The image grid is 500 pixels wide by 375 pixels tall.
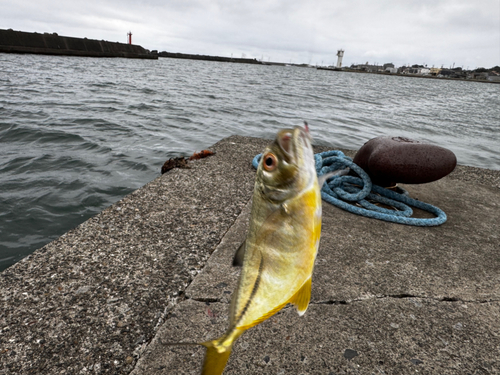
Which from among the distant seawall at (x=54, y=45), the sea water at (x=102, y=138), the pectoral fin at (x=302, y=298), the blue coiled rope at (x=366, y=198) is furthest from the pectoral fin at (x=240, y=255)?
the distant seawall at (x=54, y=45)

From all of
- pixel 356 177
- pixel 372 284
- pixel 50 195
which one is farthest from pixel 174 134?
pixel 372 284

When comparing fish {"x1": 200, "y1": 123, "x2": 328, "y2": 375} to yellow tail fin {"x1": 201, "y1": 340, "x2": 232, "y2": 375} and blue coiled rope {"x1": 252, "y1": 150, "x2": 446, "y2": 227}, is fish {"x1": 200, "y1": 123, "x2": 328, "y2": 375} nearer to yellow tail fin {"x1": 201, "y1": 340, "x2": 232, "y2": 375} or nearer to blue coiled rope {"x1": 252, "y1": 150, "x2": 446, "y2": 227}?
yellow tail fin {"x1": 201, "y1": 340, "x2": 232, "y2": 375}

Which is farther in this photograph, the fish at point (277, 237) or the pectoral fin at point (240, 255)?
the pectoral fin at point (240, 255)

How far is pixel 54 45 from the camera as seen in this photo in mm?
42469


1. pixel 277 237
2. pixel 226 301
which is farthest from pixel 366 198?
pixel 277 237

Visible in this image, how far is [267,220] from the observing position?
2.29 feet

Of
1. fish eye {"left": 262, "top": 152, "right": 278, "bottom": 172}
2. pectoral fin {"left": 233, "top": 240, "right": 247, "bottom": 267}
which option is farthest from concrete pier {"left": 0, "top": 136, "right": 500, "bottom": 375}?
fish eye {"left": 262, "top": 152, "right": 278, "bottom": 172}

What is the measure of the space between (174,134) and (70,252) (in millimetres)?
6917

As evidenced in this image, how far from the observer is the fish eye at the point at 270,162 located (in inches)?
25.1

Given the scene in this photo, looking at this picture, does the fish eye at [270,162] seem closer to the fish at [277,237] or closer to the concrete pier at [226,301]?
the fish at [277,237]

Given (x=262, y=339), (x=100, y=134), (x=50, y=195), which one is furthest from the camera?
(x=100, y=134)

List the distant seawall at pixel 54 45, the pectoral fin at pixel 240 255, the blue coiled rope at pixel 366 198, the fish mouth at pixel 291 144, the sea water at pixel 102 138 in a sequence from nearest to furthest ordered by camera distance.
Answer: the fish mouth at pixel 291 144, the pectoral fin at pixel 240 255, the blue coiled rope at pixel 366 198, the sea water at pixel 102 138, the distant seawall at pixel 54 45

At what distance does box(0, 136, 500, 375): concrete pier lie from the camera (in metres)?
1.54

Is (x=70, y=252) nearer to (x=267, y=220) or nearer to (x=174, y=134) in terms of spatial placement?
(x=267, y=220)
